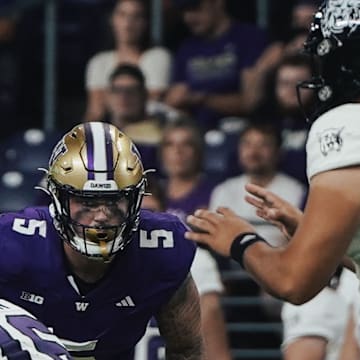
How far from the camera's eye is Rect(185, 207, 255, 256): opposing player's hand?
3.83 meters

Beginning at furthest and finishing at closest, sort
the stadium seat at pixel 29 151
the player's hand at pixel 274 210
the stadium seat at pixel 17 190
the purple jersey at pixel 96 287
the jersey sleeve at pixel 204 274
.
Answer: the stadium seat at pixel 29 151, the stadium seat at pixel 17 190, the jersey sleeve at pixel 204 274, the purple jersey at pixel 96 287, the player's hand at pixel 274 210

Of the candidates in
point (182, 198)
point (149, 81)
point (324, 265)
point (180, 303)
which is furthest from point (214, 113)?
point (324, 265)

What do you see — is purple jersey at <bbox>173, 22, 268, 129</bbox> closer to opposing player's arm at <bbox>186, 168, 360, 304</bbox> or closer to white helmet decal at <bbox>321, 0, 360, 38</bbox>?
white helmet decal at <bbox>321, 0, 360, 38</bbox>

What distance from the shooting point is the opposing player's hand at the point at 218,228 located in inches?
151

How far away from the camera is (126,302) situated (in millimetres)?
4188

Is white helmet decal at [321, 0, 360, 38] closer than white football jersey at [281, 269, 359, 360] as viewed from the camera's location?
Yes

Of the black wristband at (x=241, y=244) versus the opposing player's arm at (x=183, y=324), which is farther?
the opposing player's arm at (x=183, y=324)

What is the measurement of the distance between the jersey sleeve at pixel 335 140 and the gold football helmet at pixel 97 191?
58 centimetres

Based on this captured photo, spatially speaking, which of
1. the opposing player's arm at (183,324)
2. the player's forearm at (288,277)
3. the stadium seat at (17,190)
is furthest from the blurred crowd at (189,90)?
the player's forearm at (288,277)

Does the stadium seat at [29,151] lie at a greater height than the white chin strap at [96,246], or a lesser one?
lesser

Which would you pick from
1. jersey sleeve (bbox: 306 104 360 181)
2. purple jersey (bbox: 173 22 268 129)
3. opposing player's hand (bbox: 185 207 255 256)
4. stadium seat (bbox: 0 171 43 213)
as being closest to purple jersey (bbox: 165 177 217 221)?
stadium seat (bbox: 0 171 43 213)

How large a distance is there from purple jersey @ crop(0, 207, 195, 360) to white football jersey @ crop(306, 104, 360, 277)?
0.68m

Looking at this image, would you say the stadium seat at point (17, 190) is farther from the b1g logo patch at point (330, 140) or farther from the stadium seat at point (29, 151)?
the b1g logo patch at point (330, 140)

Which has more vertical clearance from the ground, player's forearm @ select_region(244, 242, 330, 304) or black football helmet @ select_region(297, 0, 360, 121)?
black football helmet @ select_region(297, 0, 360, 121)
